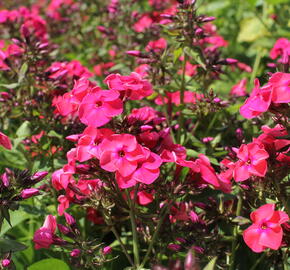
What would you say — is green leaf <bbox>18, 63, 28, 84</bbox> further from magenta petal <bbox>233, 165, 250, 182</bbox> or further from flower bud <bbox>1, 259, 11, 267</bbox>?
magenta petal <bbox>233, 165, 250, 182</bbox>

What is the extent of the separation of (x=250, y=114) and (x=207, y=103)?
84 cm

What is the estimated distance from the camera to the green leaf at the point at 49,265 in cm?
234

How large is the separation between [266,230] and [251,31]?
4.07 metres

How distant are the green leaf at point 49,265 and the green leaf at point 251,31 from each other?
394 cm

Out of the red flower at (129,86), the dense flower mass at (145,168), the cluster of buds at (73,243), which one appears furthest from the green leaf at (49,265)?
the red flower at (129,86)

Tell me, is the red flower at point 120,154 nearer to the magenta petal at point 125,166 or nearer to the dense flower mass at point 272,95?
the magenta petal at point 125,166

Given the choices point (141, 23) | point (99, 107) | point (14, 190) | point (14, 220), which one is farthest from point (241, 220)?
point (141, 23)

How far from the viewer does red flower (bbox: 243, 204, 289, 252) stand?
1942 millimetres

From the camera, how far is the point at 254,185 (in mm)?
2236

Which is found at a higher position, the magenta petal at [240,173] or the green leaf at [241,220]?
the magenta petal at [240,173]

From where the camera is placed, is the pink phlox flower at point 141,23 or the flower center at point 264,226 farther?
the pink phlox flower at point 141,23

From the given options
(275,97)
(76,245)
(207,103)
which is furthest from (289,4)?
(76,245)

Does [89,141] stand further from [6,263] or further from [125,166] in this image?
[6,263]

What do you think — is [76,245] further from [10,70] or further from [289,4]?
[289,4]
